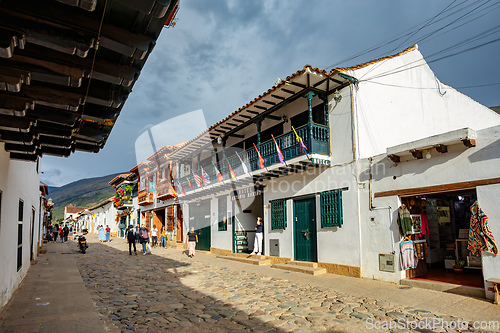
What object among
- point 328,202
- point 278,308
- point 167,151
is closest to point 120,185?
point 167,151

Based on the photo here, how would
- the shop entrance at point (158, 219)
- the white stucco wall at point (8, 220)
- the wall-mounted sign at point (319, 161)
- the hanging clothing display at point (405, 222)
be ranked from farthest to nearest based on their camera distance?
the shop entrance at point (158, 219), the wall-mounted sign at point (319, 161), the hanging clothing display at point (405, 222), the white stucco wall at point (8, 220)

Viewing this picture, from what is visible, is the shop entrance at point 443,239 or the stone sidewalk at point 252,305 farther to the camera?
the shop entrance at point 443,239

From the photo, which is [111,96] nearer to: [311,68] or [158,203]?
[311,68]

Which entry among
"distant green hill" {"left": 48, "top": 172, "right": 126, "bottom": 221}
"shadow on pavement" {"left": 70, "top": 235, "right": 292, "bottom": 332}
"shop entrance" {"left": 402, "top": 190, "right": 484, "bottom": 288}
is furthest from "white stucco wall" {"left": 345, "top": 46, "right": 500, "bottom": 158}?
"distant green hill" {"left": 48, "top": 172, "right": 126, "bottom": 221}

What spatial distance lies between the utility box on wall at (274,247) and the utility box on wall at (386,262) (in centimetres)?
444

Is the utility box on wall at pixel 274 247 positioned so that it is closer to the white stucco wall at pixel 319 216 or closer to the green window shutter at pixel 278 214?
the white stucco wall at pixel 319 216

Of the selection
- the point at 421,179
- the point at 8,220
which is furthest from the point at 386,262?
the point at 8,220

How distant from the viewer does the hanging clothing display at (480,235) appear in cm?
672

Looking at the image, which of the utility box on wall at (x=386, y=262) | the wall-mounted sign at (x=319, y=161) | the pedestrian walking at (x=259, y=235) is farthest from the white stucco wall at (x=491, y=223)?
the pedestrian walking at (x=259, y=235)

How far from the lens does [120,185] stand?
36.0 m

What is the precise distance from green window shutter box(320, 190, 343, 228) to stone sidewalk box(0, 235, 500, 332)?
5.35 ft

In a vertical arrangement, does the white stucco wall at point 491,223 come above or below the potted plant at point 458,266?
above

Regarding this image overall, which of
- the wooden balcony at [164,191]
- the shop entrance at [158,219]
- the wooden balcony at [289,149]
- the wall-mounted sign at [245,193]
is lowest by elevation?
the shop entrance at [158,219]

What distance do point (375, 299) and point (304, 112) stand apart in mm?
7180
